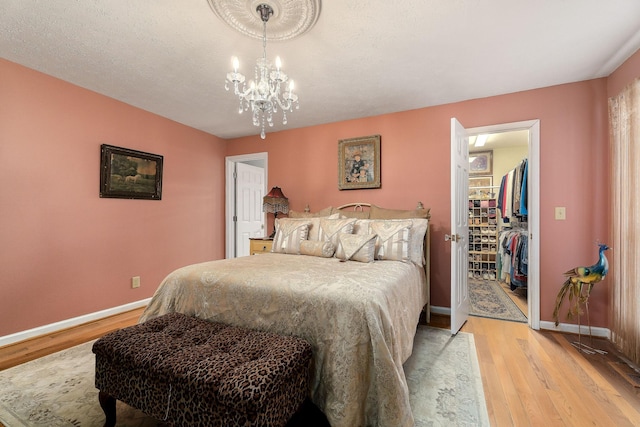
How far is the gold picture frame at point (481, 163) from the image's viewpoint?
208 inches

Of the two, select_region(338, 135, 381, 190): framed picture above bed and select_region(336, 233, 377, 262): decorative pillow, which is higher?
select_region(338, 135, 381, 190): framed picture above bed

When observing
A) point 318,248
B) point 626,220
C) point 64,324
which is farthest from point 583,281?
point 64,324

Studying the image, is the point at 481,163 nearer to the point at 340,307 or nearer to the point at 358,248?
the point at 358,248

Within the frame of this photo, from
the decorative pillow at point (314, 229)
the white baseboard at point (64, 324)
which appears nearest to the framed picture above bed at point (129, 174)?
the white baseboard at point (64, 324)

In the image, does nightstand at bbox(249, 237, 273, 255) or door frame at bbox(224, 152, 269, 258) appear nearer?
nightstand at bbox(249, 237, 273, 255)

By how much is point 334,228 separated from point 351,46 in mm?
1636

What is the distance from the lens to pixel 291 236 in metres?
2.98

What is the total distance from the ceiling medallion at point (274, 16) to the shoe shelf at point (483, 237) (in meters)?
4.56

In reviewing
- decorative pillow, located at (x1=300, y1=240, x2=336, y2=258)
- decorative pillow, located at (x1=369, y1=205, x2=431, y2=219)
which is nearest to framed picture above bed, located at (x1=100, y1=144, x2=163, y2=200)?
decorative pillow, located at (x1=300, y1=240, x2=336, y2=258)

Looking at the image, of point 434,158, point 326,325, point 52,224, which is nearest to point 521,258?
point 434,158

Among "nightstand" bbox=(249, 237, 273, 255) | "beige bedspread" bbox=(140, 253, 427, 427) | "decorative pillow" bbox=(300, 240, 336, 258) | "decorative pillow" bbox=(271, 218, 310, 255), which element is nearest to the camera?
"beige bedspread" bbox=(140, 253, 427, 427)

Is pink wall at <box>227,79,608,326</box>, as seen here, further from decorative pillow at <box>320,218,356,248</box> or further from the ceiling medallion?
the ceiling medallion

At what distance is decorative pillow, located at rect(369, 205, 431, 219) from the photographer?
3094 mm

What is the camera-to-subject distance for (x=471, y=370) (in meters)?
2.02
